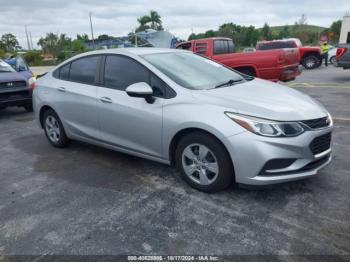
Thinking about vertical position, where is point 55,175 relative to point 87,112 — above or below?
below

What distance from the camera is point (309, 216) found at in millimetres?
3053

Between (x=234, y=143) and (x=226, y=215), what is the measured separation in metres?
0.70

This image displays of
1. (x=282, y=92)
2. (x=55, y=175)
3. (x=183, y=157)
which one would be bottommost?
(x=55, y=175)

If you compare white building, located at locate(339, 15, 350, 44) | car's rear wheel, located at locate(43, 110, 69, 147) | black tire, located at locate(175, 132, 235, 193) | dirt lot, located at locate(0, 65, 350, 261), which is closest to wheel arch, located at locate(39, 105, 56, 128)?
car's rear wheel, located at locate(43, 110, 69, 147)

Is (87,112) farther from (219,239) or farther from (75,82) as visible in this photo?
(219,239)

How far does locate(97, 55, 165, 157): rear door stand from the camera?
3.74m

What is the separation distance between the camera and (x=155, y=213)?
10.6ft

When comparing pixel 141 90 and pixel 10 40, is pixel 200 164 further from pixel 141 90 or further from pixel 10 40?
pixel 10 40

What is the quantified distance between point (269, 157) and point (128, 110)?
1780 mm

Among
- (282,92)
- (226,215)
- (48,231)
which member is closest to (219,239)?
(226,215)

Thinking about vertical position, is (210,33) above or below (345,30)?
below

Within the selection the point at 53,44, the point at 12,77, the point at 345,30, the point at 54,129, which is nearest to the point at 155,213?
the point at 54,129

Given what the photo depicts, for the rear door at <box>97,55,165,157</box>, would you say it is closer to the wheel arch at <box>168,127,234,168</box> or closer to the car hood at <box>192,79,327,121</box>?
the wheel arch at <box>168,127,234,168</box>

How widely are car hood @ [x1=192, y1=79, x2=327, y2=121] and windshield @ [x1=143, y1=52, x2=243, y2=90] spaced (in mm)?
249
